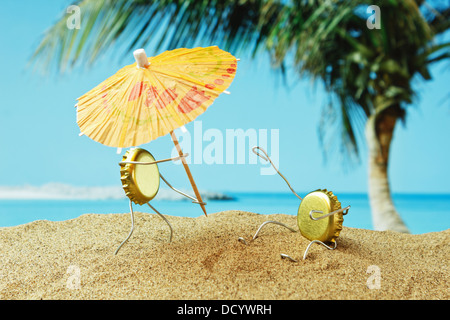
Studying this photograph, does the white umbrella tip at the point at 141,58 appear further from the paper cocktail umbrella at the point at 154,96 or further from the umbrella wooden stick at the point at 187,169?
the umbrella wooden stick at the point at 187,169

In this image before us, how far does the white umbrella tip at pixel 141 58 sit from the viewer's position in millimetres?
1481

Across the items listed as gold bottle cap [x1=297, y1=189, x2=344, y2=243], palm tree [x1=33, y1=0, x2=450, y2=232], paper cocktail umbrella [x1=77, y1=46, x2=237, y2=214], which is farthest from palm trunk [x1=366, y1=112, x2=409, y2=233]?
paper cocktail umbrella [x1=77, y1=46, x2=237, y2=214]

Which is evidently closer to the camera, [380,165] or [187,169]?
[187,169]

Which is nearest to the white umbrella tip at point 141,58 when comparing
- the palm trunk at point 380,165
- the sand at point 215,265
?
the sand at point 215,265

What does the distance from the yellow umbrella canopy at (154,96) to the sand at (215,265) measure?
1.52ft

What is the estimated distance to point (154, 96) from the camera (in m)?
1.40

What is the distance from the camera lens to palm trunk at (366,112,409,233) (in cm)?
320

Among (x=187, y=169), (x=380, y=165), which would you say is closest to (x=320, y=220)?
(x=187, y=169)

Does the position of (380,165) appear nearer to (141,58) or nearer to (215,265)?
(215,265)

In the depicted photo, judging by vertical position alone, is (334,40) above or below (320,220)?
above

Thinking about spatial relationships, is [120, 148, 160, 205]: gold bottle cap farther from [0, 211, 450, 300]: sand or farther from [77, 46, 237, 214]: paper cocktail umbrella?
[0, 211, 450, 300]: sand

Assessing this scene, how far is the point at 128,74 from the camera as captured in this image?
1547 millimetres

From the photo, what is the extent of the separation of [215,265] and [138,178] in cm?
42

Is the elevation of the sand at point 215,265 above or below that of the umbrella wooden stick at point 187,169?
below
